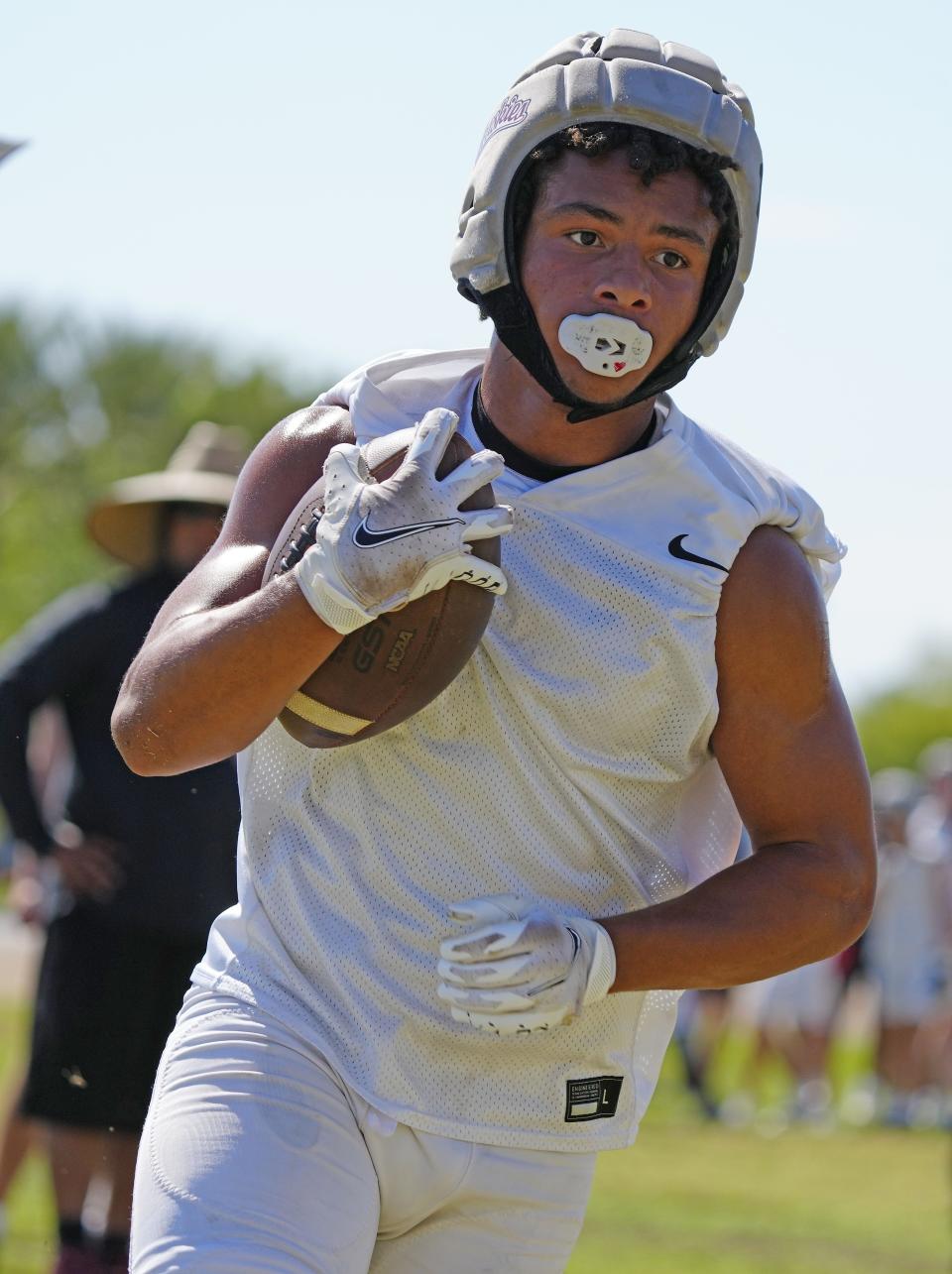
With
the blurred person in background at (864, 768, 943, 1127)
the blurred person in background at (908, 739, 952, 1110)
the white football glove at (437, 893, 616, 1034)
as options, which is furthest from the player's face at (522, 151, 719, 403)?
the blurred person in background at (864, 768, 943, 1127)

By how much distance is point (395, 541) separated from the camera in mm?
2766

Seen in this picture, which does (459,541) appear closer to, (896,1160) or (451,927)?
(451,927)

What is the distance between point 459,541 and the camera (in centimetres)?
279

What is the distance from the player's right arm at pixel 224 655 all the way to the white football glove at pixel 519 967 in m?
0.43

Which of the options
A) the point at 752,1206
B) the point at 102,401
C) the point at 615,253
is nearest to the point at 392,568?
the point at 615,253

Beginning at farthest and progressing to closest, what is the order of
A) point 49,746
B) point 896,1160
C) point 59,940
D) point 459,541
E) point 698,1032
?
point 698,1032
point 896,1160
point 49,746
point 59,940
point 459,541

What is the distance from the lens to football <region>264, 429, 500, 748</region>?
291 centimetres

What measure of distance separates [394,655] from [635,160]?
0.90 meters

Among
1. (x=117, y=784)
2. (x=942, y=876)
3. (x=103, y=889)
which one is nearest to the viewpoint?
(x=103, y=889)

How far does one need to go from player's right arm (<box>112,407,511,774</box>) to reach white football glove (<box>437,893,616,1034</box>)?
43 centimetres

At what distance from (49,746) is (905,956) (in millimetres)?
6946

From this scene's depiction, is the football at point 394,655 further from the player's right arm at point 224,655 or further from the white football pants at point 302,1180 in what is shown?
the white football pants at point 302,1180

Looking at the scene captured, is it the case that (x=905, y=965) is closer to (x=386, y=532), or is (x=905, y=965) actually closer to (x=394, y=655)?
(x=394, y=655)

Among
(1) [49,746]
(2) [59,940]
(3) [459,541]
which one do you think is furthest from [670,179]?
(1) [49,746]
